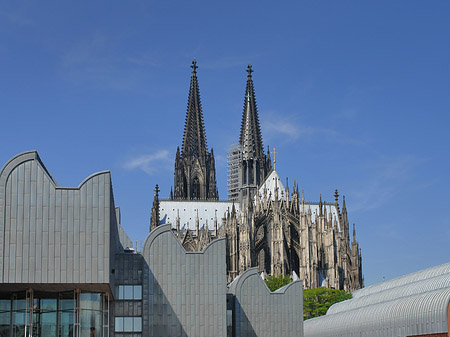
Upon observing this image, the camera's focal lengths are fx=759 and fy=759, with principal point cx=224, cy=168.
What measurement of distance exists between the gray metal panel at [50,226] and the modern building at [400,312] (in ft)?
61.7

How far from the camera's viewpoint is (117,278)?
150ft

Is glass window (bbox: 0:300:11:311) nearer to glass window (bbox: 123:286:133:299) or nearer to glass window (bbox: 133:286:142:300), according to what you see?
glass window (bbox: 123:286:133:299)

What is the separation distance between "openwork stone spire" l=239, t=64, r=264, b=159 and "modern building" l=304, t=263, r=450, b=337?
6564 cm

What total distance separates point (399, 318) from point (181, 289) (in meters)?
14.2

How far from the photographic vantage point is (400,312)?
48500 millimetres

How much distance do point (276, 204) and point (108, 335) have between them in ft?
218

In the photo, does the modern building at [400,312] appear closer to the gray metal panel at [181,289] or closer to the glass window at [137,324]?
the gray metal panel at [181,289]

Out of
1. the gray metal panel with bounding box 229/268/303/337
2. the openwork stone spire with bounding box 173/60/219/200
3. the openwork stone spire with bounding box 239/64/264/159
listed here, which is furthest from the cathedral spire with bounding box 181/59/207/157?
the gray metal panel with bounding box 229/268/303/337

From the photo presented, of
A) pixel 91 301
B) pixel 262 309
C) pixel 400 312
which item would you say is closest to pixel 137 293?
pixel 91 301

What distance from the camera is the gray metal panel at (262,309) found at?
4994 cm

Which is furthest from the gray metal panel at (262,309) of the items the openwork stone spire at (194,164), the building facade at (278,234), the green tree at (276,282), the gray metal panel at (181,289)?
the openwork stone spire at (194,164)

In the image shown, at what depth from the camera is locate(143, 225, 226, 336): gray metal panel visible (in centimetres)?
4575

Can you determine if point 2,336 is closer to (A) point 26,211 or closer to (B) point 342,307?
(A) point 26,211

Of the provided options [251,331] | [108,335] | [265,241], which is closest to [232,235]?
[265,241]
